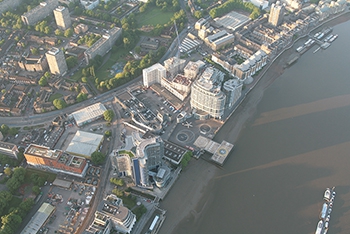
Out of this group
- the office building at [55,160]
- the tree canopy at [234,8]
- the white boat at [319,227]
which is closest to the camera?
the white boat at [319,227]

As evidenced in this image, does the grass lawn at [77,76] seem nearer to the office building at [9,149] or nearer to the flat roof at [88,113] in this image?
the flat roof at [88,113]

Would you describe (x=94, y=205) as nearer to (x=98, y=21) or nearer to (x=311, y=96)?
(x=311, y=96)

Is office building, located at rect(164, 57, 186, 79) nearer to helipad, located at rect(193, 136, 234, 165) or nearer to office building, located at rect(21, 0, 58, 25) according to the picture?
helipad, located at rect(193, 136, 234, 165)

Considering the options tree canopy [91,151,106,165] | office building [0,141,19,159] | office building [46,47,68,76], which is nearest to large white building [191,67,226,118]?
tree canopy [91,151,106,165]

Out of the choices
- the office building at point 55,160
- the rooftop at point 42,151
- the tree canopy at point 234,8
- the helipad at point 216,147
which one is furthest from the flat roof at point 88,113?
the tree canopy at point 234,8

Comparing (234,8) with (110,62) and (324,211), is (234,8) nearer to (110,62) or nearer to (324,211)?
(110,62)

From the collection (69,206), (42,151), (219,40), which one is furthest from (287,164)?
(42,151)
